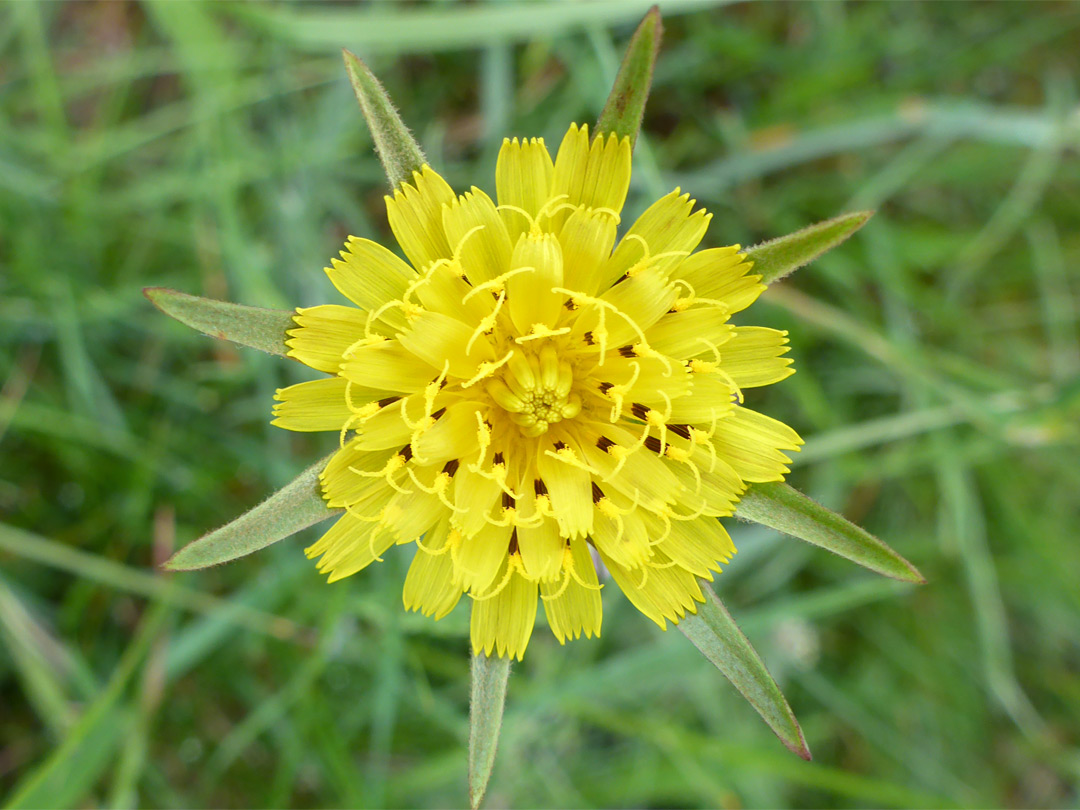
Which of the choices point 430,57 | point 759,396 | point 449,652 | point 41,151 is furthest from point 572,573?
point 41,151

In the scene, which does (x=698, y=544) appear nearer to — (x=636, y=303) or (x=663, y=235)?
(x=636, y=303)

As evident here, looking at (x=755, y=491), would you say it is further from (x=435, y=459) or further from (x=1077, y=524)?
(x=1077, y=524)

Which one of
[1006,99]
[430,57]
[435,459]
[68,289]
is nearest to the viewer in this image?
[435,459]

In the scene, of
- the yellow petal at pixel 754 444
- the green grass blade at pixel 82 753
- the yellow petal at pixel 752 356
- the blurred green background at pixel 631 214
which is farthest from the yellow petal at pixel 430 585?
the green grass blade at pixel 82 753

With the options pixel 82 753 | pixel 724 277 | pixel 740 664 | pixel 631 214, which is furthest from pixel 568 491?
pixel 82 753

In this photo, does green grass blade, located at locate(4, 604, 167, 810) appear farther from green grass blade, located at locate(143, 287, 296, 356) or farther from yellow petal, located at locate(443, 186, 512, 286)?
yellow petal, located at locate(443, 186, 512, 286)

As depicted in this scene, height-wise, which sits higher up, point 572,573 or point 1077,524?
point 572,573
